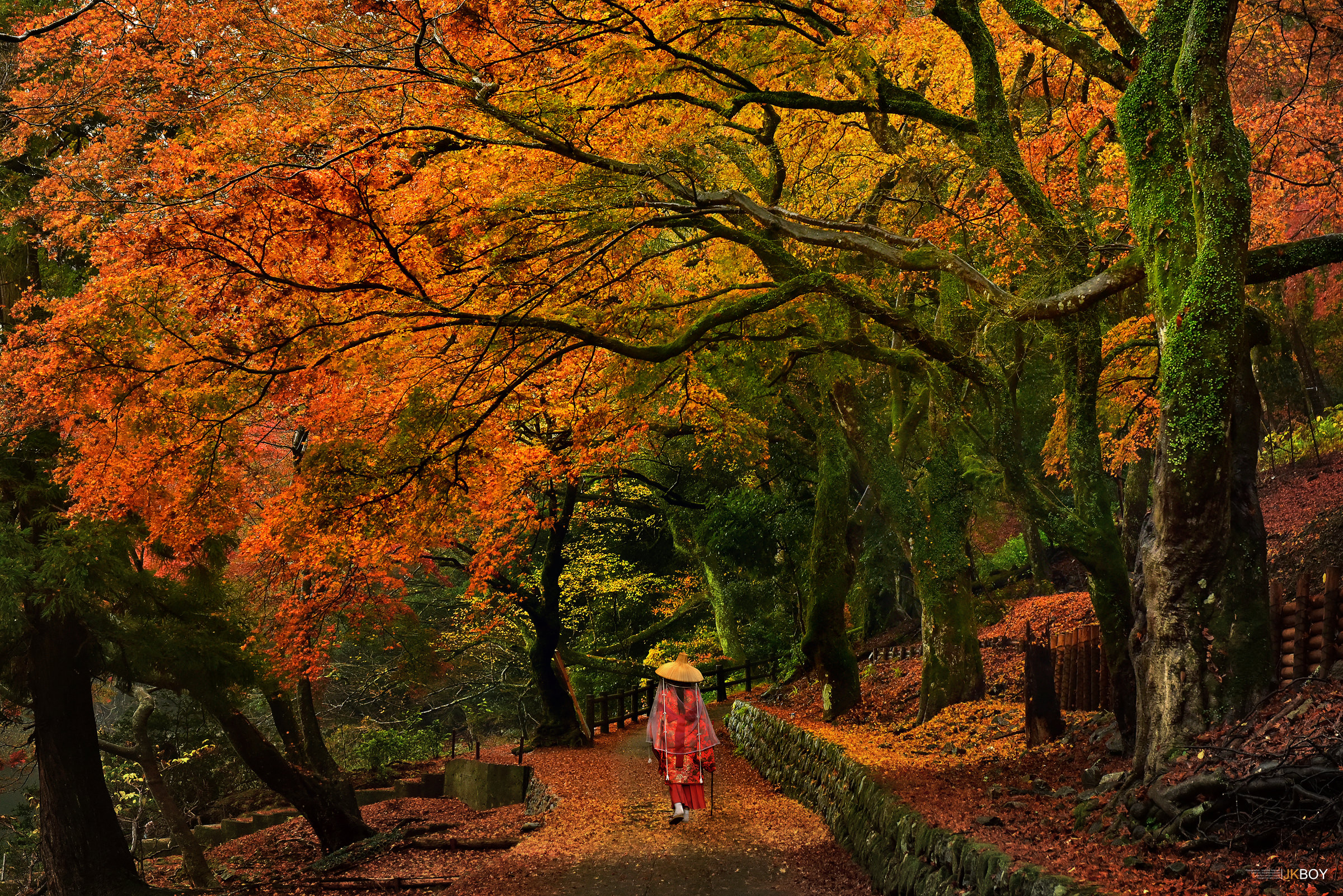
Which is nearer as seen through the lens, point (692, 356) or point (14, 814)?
point (692, 356)

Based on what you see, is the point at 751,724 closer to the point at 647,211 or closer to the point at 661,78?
the point at 647,211

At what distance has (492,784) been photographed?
16.0 meters

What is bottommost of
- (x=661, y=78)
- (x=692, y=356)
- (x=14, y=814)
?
(x=14, y=814)

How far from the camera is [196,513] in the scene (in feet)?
36.7

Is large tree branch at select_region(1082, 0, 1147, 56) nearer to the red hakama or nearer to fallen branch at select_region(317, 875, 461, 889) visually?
the red hakama

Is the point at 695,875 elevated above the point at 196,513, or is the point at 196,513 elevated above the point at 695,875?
the point at 196,513

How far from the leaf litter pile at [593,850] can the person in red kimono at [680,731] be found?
1.77 feet

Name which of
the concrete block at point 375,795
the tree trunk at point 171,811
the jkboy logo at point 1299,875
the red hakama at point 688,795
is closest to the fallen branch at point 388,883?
the red hakama at point 688,795

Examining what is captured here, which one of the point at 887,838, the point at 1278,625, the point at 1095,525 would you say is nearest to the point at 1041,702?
the point at 1095,525

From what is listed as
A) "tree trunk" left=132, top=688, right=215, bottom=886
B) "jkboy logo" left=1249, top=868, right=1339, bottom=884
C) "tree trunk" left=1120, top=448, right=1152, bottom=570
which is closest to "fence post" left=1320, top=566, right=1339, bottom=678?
"jkboy logo" left=1249, top=868, right=1339, bottom=884

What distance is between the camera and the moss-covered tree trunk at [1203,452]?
6.01 m

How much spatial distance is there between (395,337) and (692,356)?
3.57 m

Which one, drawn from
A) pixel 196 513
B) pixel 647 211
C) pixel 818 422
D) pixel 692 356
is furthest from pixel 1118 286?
pixel 196 513

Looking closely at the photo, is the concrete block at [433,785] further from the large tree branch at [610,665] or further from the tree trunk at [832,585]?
the tree trunk at [832,585]
